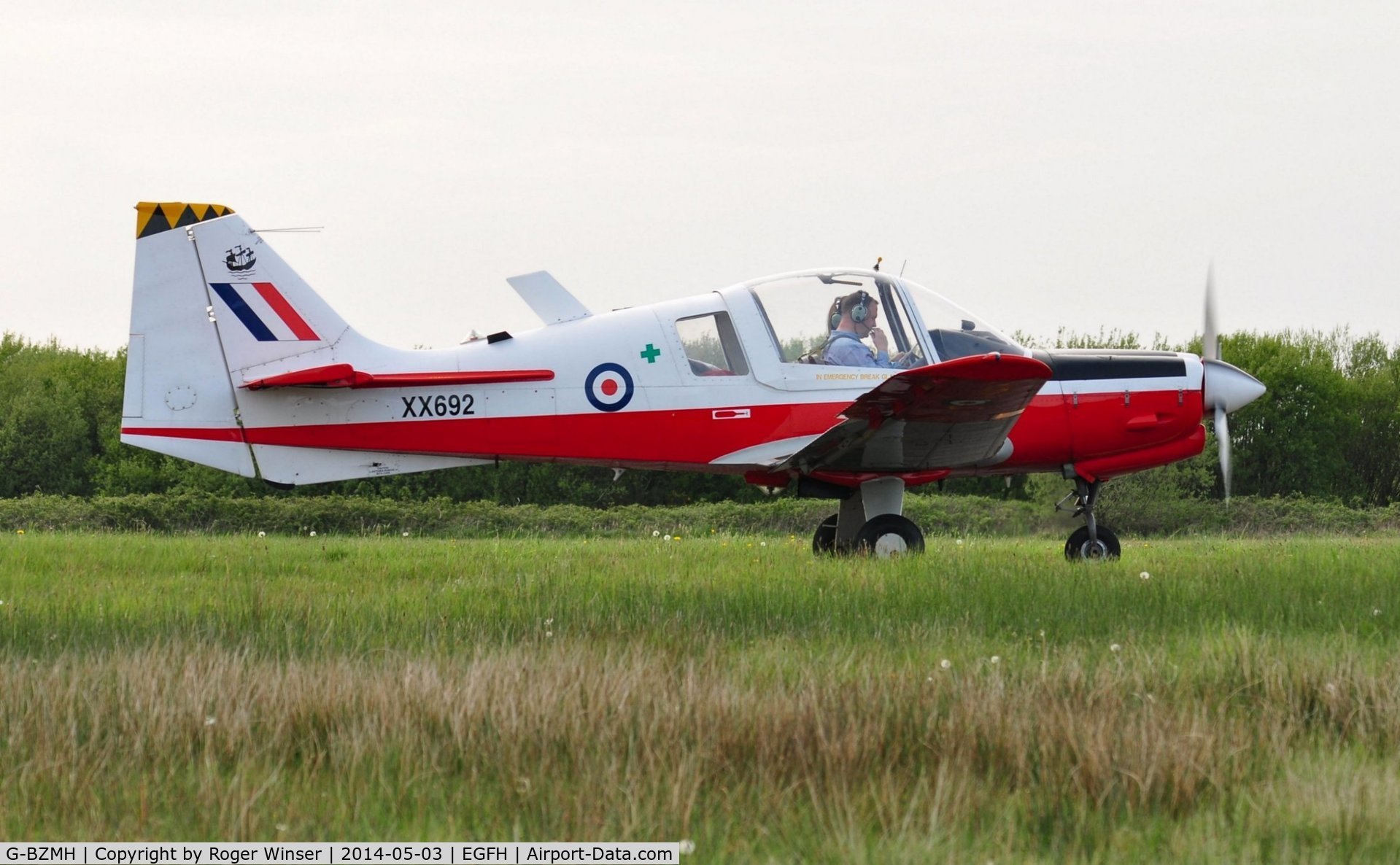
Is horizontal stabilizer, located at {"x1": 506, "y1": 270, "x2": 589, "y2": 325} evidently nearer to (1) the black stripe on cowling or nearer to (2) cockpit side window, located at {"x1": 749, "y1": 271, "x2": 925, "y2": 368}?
(2) cockpit side window, located at {"x1": 749, "y1": 271, "x2": 925, "y2": 368}

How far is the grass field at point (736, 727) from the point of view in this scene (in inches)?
118

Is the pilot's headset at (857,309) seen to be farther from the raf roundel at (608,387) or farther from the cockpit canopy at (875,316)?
the raf roundel at (608,387)

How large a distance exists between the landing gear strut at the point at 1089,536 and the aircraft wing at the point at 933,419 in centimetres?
95

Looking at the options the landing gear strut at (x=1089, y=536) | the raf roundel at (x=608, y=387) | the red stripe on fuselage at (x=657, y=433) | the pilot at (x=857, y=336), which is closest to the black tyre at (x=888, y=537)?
the red stripe on fuselage at (x=657, y=433)

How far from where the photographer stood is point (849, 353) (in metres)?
9.87

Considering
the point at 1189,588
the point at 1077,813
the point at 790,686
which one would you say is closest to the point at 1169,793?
the point at 1077,813

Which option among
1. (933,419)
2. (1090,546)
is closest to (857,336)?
(933,419)

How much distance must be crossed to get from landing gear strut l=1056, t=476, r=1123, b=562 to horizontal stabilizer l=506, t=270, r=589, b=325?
449 cm

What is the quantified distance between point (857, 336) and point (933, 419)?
1023mm

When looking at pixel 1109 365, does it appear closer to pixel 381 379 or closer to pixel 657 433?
pixel 657 433

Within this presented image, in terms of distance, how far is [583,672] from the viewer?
13.9 ft

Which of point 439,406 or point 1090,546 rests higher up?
point 439,406

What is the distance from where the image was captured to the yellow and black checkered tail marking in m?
9.30

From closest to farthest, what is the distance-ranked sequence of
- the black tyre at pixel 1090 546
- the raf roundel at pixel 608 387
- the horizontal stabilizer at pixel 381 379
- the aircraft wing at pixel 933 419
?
1. the aircraft wing at pixel 933 419
2. the horizontal stabilizer at pixel 381 379
3. the raf roundel at pixel 608 387
4. the black tyre at pixel 1090 546
